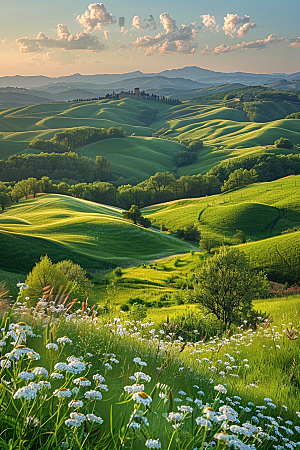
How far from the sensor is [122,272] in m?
49.7

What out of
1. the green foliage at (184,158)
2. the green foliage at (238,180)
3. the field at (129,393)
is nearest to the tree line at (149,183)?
the green foliage at (238,180)

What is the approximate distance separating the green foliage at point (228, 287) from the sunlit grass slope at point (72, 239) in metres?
28.8

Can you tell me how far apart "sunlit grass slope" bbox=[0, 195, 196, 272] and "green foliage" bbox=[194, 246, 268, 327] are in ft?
94.5

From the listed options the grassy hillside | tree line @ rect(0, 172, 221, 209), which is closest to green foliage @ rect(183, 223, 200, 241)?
the grassy hillside

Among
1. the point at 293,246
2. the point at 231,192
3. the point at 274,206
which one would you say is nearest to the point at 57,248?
the point at 293,246

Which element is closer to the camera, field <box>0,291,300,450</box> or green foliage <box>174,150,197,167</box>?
field <box>0,291,300,450</box>

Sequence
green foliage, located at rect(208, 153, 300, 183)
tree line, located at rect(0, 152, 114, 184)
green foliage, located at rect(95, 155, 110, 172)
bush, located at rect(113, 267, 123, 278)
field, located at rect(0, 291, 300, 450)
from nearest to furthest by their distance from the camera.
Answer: field, located at rect(0, 291, 300, 450) < bush, located at rect(113, 267, 123, 278) < tree line, located at rect(0, 152, 114, 184) < green foliage, located at rect(208, 153, 300, 183) < green foliage, located at rect(95, 155, 110, 172)

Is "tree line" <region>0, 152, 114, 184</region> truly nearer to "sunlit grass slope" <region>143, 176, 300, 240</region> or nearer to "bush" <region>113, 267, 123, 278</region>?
"sunlit grass slope" <region>143, 176, 300, 240</region>

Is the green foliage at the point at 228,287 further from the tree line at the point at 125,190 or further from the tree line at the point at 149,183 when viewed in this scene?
the tree line at the point at 125,190

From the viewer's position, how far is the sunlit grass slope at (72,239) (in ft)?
154

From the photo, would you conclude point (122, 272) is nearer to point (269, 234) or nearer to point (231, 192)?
point (269, 234)

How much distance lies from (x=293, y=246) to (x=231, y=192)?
6335 centimetres

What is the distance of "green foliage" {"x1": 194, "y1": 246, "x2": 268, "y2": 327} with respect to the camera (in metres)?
21.3

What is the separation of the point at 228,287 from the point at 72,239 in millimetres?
42545
